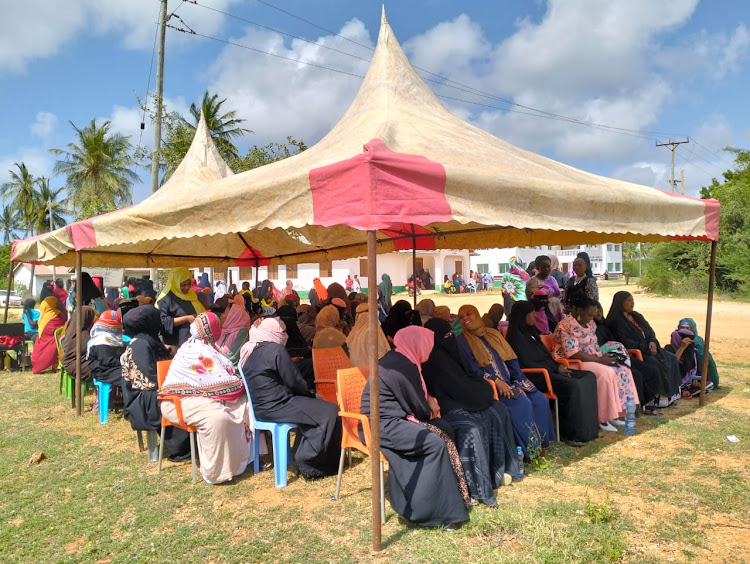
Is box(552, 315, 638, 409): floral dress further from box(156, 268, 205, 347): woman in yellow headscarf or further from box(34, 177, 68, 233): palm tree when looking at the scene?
box(34, 177, 68, 233): palm tree

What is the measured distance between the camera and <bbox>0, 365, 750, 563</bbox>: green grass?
119 inches

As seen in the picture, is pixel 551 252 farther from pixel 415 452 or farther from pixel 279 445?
pixel 415 452

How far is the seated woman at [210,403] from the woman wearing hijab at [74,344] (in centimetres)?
286

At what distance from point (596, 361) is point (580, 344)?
0.74 ft

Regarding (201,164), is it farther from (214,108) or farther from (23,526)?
(214,108)

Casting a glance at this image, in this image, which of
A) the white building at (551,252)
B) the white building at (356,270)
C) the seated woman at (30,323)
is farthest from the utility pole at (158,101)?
the white building at (551,252)

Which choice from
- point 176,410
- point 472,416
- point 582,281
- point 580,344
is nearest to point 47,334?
point 176,410

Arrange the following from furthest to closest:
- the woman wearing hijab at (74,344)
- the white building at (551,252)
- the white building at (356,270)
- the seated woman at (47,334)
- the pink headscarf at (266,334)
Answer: the white building at (551,252) < the white building at (356,270) < the seated woman at (47,334) < the woman wearing hijab at (74,344) < the pink headscarf at (266,334)

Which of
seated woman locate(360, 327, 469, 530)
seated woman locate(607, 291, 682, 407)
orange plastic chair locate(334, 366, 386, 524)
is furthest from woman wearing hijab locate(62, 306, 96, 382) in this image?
seated woman locate(607, 291, 682, 407)

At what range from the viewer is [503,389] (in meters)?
4.37

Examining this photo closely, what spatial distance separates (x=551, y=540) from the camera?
304 cm

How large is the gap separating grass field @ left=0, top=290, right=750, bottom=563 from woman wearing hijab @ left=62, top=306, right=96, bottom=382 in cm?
133

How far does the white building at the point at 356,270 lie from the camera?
3238 centimetres

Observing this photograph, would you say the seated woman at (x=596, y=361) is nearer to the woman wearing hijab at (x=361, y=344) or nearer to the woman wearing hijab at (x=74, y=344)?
the woman wearing hijab at (x=361, y=344)
